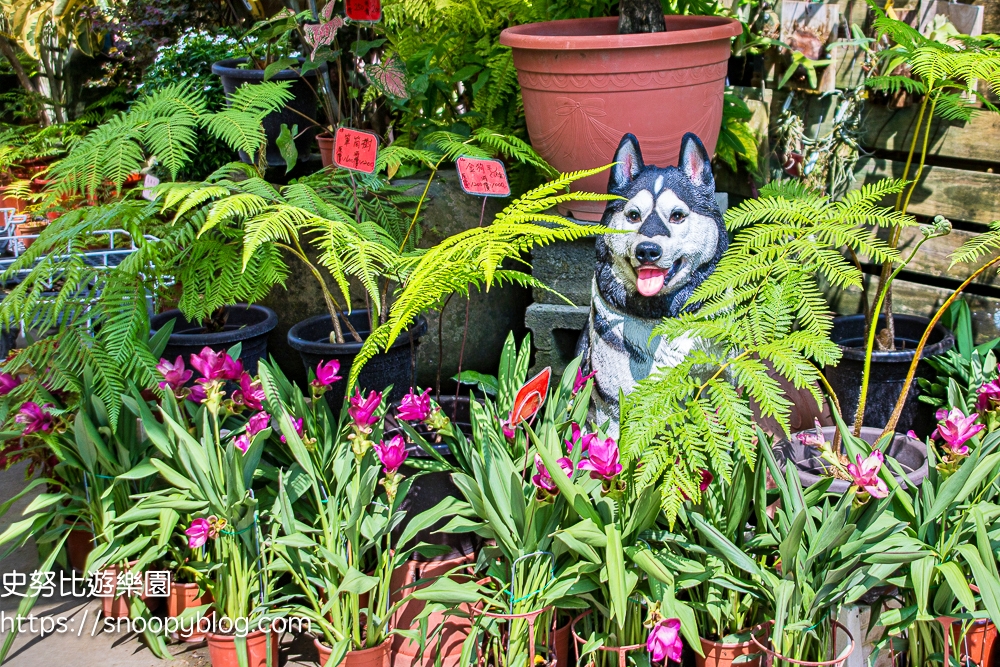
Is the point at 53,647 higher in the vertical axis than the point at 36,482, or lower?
lower

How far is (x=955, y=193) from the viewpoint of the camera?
3.20m

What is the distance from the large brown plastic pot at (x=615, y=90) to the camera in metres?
2.65

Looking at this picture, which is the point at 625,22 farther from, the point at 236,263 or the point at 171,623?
the point at 171,623

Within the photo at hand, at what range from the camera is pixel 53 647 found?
7.38 ft

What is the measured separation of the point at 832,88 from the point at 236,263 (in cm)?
232

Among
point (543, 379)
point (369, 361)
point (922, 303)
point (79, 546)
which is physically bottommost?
point (79, 546)

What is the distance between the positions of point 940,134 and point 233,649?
2.85 meters

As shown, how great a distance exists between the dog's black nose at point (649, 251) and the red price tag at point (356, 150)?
0.79 metres

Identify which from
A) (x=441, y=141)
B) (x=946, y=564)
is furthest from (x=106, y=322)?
(x=946, y=564)

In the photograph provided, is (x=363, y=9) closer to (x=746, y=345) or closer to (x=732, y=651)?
(x=746, y=345)

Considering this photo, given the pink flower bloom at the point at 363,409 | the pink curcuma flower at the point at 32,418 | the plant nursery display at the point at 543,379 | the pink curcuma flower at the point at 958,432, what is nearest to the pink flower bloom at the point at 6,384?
the plant nursery display at the point at 543,379

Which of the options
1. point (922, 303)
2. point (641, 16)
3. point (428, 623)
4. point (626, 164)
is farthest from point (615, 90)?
point (428, 623)

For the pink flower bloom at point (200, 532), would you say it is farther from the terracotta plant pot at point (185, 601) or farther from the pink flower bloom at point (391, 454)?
the pink flower bloom at point (391, 454)

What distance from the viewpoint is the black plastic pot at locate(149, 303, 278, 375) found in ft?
9.35
